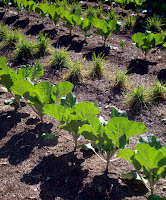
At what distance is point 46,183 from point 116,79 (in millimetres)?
2271

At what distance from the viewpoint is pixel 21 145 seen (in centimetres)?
269

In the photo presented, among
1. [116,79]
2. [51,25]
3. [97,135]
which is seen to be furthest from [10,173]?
[51,25]

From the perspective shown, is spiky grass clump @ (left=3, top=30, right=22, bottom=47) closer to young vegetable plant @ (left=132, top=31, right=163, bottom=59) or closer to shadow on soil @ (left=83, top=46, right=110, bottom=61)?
shadow on soil @ (left=83, top=46, right=110, bottom=61)

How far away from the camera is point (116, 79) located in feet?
13.0

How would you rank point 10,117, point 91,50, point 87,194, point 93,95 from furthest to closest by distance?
point 91,50 < point 93,95 < point 10,117 < point 87,194

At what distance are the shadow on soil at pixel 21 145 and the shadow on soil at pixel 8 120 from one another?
0.18m

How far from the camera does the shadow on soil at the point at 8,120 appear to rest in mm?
2925

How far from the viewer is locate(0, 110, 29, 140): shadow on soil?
9.60 feet

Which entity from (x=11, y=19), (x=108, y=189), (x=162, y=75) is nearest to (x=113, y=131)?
(x=108, y=189)

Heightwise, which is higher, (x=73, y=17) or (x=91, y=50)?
(x=73, y=17)

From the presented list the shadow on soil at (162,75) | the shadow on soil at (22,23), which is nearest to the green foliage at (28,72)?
the shadow on soil at (162,75)

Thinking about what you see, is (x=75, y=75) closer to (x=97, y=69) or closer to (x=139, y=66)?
(x=97, y=69)

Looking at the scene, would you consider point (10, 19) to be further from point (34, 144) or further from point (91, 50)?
point (34, 144)

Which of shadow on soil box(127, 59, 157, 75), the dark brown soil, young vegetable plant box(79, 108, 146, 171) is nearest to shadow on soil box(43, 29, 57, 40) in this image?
the dark brown soil
